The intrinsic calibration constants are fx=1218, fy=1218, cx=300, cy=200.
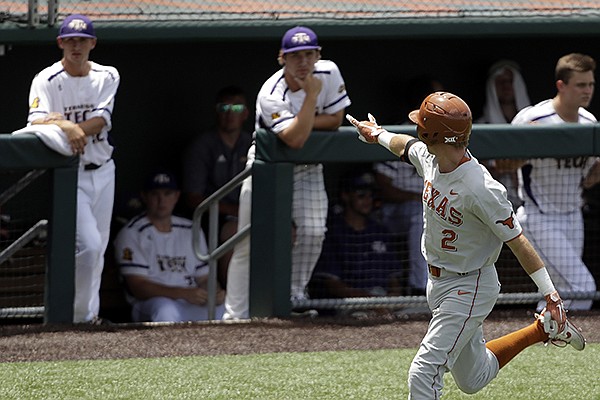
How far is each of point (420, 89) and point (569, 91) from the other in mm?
1243

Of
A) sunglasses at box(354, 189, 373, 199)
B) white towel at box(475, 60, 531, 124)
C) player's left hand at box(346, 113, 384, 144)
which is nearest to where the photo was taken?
player's left hand at box(346, 113, 384, 144)

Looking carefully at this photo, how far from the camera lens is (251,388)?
5027 mm

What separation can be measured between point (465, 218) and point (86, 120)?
2904mm

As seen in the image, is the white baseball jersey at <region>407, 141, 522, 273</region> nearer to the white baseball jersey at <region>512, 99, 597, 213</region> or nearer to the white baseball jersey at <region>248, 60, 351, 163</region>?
the white baseball jersey at <region>248, 60, 351, 163</region>

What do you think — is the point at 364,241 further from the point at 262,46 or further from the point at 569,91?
the point at 262,46

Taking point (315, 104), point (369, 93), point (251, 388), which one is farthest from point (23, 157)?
point (369, 93)

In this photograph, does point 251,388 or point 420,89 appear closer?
point 251,388

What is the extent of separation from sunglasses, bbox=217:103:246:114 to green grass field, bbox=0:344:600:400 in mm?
2097

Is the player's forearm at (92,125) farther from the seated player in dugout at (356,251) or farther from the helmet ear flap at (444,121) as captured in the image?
the helmet ear flap at (444,121)

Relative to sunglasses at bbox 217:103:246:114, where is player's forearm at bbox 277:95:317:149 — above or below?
below

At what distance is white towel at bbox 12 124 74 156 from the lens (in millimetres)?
6164

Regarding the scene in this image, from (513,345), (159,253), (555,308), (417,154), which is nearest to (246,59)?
(159,253)

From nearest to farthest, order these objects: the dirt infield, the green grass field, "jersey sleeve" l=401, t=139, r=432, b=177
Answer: "jersey sleeve" l=401, t=139, r=432, b=177 < the green grass field < the dirt infield

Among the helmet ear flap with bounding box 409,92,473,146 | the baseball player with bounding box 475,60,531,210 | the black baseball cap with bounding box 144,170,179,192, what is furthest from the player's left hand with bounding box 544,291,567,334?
the baseball player with bounding box 475,60,531,210
